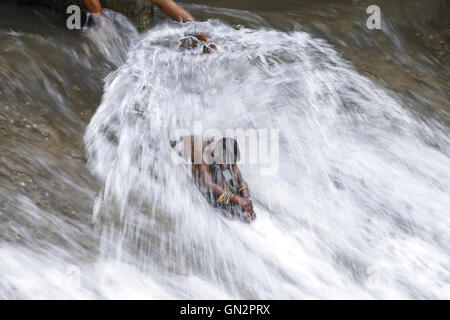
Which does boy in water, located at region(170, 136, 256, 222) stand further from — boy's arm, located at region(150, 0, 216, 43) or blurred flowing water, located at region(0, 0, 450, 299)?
boy's arm, located at region(150, 0, 216, 43)

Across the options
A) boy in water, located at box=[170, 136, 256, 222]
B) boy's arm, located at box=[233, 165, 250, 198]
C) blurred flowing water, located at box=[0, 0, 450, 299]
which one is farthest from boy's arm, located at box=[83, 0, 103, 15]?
boy's arm, located at box=[233, 165, 250, 198]

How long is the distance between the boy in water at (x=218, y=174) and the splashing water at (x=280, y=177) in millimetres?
78

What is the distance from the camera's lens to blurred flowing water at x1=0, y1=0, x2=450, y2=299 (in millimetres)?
2754

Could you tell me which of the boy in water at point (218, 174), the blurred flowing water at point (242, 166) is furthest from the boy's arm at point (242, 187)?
the blurred flowing water at point (242, 166)

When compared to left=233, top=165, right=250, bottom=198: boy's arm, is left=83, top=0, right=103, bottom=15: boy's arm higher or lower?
higher

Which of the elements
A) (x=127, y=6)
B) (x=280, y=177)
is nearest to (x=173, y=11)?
(x=127, y=6)

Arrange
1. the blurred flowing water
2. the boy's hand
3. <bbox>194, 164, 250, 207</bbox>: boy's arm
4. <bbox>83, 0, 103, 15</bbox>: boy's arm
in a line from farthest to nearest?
the boy's hand → <bbox>83, 0, 103, 15</bbox>: boy's arm → <bbox>194, 164, 250, 207</bbox>: boy's arm → the blurred flowing water

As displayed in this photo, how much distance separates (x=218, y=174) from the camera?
3.33 meters

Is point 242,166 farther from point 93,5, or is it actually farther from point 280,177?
point 93,5

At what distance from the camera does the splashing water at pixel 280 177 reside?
2961mm

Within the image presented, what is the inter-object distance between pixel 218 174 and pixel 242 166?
17.6 inches

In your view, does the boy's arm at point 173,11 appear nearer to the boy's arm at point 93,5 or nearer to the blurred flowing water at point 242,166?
the blurred flowing water at point 242,166

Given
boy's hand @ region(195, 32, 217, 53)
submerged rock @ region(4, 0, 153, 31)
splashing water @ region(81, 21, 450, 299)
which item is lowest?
splashing water @ region(81, 21, 450, 299)

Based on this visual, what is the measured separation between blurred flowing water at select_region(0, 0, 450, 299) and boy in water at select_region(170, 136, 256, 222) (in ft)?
0.26
